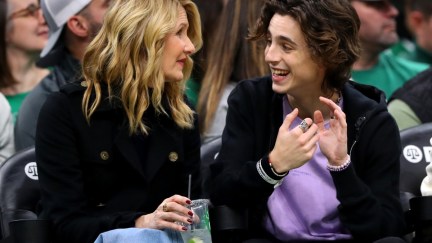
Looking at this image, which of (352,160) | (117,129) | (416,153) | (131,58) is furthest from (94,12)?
(352,160)

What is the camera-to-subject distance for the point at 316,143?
526 cm

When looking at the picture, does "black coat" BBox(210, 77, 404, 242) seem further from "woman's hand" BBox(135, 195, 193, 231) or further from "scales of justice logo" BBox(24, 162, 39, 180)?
"scales of justice logo" BBox(24, 162, 39, 180)

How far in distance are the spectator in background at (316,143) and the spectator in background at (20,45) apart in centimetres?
284

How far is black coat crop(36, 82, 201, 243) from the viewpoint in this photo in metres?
5.31

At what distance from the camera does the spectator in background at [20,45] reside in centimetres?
805

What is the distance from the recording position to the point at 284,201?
5445 millimetres

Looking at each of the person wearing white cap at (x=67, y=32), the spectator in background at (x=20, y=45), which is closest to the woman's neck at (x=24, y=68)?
the spectator in background at (x=20, y=45)

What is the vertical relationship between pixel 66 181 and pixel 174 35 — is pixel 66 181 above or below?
below

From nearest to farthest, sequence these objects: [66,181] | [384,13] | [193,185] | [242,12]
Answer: [66,181], [193,185], [242,12], [384,13]

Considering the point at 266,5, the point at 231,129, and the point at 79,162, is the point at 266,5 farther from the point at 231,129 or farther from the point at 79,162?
the point at 79,162

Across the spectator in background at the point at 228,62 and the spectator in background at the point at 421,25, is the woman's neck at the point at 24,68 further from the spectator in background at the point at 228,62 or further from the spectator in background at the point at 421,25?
the spectator in background at the point at 421,25

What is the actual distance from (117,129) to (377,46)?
11.8ft

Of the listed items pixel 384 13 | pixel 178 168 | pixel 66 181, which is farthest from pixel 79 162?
pixel 384 13

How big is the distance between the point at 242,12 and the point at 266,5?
1830 mm
